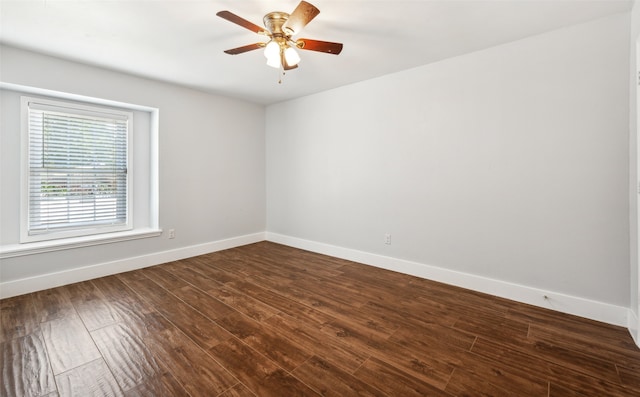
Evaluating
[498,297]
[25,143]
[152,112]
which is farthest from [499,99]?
[25,143]

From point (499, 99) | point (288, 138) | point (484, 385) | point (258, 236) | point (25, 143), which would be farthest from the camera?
point (258, 236)

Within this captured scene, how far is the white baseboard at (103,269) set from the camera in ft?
8.86

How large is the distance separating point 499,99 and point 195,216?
4.12m

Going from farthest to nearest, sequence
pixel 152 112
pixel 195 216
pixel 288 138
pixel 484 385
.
→ 1. pixel 288 138
2. pixel 195 216
3. pixel 152 112
4. pixel 484 385

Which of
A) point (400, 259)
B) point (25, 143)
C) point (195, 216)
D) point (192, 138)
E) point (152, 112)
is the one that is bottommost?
point (400, 259)

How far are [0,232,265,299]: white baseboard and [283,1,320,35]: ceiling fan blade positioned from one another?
3298mm

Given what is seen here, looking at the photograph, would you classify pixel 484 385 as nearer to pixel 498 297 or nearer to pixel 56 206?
pixel 498 297

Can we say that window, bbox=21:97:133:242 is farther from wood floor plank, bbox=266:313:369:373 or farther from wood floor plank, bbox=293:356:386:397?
wood floor plank, bbox=293:356:386:397

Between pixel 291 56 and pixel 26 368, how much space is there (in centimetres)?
276

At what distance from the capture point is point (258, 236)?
4.95 m

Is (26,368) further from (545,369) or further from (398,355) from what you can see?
(545,369)

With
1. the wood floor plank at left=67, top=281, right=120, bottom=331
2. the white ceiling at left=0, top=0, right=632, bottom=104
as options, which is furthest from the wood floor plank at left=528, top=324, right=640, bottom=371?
the wood floor plank at left=67, top=281, right=120, bottom=331

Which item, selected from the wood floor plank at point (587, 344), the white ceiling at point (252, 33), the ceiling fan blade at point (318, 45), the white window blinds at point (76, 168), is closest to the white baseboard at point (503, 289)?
the wood floor plank at point (587, 344)

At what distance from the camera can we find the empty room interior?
5.78ft
